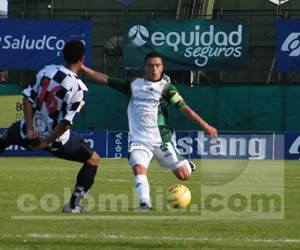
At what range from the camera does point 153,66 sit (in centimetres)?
1352

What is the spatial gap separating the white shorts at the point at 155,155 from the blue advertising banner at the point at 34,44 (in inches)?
982

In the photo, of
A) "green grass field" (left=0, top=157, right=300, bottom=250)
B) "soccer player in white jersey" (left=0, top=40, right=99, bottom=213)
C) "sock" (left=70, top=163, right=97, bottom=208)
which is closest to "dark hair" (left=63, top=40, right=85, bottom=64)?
"soccer player in white jersey" (left=0, top=40, right=99, bottom=213)

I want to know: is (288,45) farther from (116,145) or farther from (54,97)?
(54,97)

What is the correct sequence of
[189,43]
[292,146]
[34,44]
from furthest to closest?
[34,44] → [189,43] → [292,146]

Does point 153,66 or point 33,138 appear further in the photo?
point 153,66

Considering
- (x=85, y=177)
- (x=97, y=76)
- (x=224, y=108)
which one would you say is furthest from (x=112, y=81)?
(x=224, y=108)

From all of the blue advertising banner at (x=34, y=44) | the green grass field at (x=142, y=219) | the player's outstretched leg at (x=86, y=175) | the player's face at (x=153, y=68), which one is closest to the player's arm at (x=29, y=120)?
the green grass field at (x=142, y=219)

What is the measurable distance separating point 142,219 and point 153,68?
2.13 metres

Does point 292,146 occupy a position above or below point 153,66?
below

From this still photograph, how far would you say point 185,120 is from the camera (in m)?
38.0

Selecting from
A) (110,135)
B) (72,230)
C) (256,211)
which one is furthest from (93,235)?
(110,135)

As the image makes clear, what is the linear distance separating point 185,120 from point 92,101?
369 cm

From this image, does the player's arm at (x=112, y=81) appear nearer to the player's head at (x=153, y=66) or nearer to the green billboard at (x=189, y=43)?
the player's head at (x=153, y=66)

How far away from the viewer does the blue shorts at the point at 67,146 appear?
471 inches
